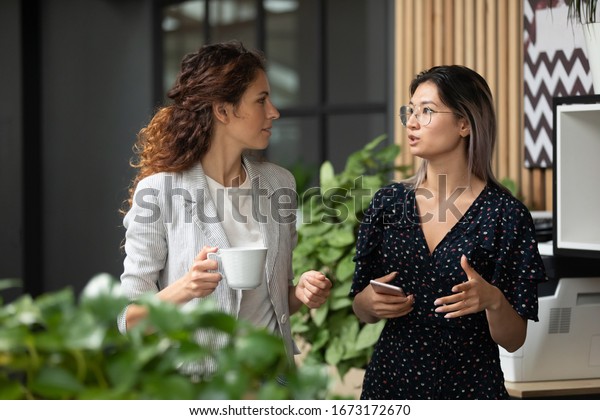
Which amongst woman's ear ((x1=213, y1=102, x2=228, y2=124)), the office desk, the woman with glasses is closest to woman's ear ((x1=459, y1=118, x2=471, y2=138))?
the woman with glasses

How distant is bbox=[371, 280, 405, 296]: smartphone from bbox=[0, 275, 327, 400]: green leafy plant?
3.67 ft

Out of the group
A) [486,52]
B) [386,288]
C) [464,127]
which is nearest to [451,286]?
[386,288]

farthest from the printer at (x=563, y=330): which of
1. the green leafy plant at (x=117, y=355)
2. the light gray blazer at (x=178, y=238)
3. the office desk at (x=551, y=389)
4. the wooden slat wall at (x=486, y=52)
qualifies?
the green leafy plant at (x=117, y=355)

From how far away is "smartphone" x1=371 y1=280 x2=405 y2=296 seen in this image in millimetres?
1824

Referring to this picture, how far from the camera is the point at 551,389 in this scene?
101 inches

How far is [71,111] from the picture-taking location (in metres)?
6.59

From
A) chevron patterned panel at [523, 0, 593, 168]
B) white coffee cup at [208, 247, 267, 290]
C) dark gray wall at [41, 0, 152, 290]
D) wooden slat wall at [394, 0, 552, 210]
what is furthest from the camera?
dark gray wall at [41, 0, 152, 290]

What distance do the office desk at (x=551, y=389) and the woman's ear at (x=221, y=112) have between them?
1194mm

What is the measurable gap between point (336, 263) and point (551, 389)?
52.7 inches

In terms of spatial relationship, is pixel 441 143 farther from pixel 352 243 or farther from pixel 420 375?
pixel 352 243

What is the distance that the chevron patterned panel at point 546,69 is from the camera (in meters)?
3.52

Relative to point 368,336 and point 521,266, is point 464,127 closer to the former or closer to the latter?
point 521,266

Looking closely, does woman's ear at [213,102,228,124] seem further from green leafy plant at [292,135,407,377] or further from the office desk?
green leafy plant at [292,135,407,377]

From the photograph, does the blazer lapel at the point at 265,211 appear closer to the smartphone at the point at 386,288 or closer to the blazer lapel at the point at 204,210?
the blazer lapel at the point at 204,210
